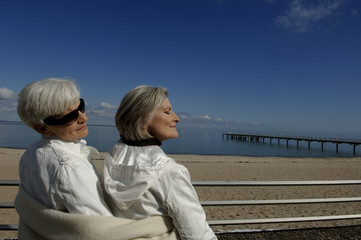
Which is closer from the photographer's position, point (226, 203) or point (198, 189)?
point (226, 203)

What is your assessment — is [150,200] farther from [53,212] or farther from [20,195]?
[20,195]

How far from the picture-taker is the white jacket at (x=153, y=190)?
123 cm

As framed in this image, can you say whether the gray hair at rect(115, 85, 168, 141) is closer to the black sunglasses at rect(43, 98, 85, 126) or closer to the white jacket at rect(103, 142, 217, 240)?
the white jacket at rect(103, 142, 217, 240)

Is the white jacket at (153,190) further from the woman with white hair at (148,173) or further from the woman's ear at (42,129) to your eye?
the woman's ear at (42,129)

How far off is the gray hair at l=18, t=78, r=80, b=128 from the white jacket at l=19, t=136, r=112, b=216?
6.4 inches

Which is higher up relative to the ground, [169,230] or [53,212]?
[53,212]

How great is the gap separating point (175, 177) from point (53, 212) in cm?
62

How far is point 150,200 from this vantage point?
127 centimetres

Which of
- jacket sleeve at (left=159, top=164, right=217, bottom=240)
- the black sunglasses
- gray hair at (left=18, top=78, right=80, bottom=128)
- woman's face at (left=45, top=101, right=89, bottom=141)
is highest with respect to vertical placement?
gray hair at (left=18, top=78, right=80, bottom=128)

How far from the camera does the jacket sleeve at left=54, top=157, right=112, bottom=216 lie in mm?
1182

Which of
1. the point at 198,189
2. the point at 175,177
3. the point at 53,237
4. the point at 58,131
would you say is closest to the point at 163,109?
the point at 175,177

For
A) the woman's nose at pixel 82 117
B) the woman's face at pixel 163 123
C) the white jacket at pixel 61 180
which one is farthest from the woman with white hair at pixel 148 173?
the woman's nose at pixel 82 117

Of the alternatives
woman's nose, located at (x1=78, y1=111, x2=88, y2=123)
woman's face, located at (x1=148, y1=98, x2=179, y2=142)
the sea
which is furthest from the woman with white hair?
the sea

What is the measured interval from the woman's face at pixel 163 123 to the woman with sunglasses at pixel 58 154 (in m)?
0.39
